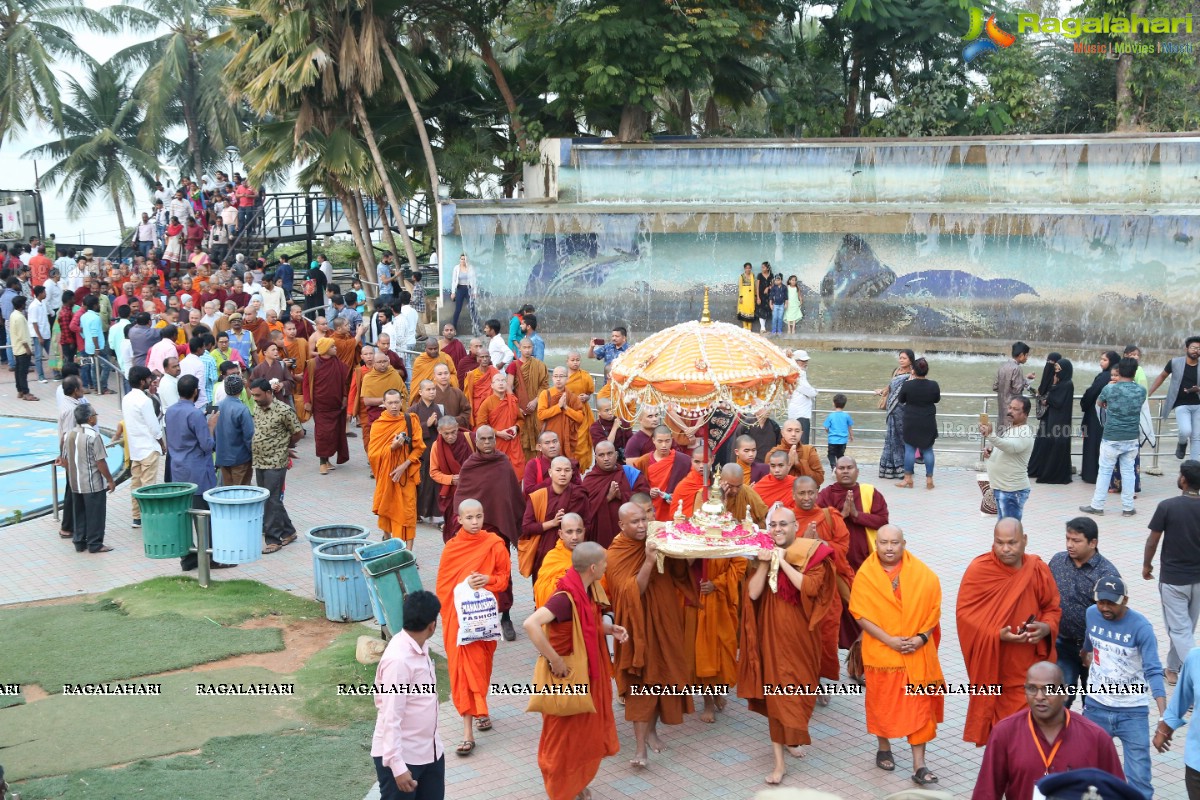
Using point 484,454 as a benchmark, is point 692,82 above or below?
above

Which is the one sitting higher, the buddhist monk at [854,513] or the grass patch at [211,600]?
the buddhist monk at [854,513]

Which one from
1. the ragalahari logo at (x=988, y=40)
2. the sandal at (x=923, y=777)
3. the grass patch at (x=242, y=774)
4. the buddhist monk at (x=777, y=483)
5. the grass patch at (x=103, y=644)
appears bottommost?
the sandal at (x=923, y=777)

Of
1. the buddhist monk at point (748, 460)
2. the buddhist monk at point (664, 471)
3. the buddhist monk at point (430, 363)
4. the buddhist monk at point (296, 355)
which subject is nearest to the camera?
the buddhist monk at point (748, 460)

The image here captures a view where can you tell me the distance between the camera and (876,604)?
7.19m

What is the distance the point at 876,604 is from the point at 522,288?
1768 centimetres

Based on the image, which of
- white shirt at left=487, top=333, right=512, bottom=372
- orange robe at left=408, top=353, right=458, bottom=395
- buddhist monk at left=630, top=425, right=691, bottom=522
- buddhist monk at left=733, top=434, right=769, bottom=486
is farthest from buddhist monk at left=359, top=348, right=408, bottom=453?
buddhist monk at left=733, top=434, right=769, bottom=486

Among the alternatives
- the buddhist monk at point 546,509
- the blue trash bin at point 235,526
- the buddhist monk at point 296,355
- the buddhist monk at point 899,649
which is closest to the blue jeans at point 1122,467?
the buddhist monk at point 899,649

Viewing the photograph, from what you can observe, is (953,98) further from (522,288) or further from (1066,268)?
(522,288)

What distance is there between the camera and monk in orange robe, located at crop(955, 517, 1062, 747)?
688 centimetres

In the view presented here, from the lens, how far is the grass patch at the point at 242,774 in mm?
6809

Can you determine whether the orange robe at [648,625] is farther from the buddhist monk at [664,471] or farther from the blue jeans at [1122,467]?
the blue jeans at [1122,467]

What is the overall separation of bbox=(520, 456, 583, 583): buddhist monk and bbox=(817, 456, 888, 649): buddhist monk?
186 centimetres

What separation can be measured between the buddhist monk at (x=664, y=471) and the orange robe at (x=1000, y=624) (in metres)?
2.74

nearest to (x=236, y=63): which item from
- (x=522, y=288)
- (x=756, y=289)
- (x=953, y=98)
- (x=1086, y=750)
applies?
(x=522, y=288)
